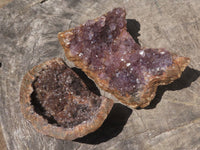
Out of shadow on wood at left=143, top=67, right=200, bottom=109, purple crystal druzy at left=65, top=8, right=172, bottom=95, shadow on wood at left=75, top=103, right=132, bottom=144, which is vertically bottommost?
shadow on wood at left=75, top=103, right=132, bottom=144

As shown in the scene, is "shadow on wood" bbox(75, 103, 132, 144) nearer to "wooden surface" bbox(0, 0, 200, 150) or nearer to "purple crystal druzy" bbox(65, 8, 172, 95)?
"wooden surface" bbox(0, 0, 200, 150)

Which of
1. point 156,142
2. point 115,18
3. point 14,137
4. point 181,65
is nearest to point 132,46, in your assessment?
point 115,18

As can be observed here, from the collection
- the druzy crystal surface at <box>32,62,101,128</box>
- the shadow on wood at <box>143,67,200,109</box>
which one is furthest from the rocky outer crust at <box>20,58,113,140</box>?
the shadow on wood at <box>143,67,200,109</box>

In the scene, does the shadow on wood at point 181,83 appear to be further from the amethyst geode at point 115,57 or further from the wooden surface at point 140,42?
the amethyst geode at point 115,57

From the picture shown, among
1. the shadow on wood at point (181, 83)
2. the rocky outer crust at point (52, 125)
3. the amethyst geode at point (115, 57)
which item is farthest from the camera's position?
the shadow on wood at point (181, 83)

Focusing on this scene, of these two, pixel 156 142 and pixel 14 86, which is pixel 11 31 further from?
pixel 156 142

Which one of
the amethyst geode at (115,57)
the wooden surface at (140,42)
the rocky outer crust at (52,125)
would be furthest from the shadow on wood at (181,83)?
the rocky outer crust at (52,125)

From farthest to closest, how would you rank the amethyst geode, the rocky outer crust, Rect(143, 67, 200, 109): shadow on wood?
Rect(143, 67, 200, 109): shadow on wood → the amethyst geode → the rocky outer crust
